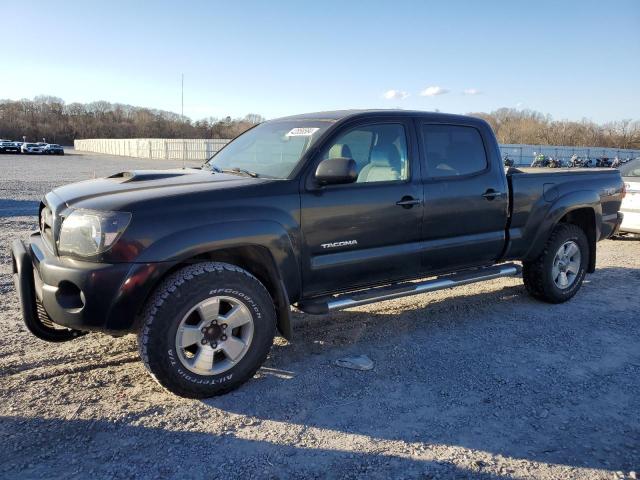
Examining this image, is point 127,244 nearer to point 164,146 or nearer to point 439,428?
point 439,428

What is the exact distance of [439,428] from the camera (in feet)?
10.2

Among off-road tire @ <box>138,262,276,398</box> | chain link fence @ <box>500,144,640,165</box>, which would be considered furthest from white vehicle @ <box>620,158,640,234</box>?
chain link fence @ <box>500,144,640,165</box>

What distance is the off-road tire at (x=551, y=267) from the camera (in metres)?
5.50

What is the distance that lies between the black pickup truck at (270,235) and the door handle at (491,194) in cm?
1

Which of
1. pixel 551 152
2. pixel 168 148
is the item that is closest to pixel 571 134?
pixel 551 152

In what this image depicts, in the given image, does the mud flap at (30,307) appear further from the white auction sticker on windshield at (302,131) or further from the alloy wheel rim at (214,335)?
the white auction sticker on windshield at (302,131)

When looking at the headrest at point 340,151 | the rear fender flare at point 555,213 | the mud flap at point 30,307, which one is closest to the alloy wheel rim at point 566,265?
the rear fender flare at point 555,213

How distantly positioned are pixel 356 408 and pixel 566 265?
11.7 feet

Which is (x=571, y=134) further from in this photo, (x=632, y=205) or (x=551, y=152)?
(x=632, y=205)

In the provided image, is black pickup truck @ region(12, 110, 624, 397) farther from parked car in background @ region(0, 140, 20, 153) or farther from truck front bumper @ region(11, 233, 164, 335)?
parked car in background @ region(0, 140, 20, 153)

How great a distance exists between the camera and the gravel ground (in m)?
2.73

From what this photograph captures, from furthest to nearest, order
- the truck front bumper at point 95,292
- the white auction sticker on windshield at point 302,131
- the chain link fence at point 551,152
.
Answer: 1. the chain link fence at point 551,152
2. the white auction sticker on windshield at point 302,131
3. the truck front bumper at point 95,292

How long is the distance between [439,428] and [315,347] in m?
1.45

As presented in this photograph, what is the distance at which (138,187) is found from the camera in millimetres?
3596
